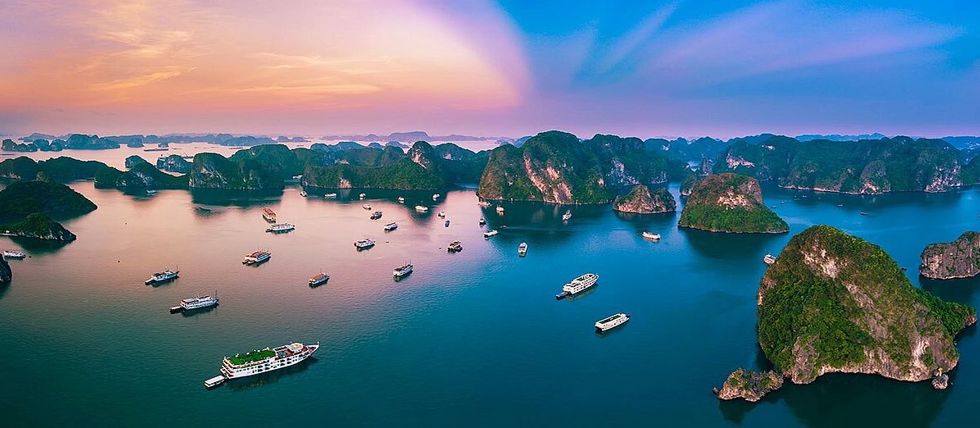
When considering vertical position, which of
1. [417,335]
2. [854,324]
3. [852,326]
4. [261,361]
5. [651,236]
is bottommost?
[651,236]

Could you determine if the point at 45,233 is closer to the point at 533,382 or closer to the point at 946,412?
the point at 533,382

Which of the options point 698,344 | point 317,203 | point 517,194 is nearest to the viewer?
point 698,344

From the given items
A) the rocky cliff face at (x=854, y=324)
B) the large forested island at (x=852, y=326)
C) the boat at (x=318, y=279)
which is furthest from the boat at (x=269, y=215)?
the large forested island at (x=852, y=326)

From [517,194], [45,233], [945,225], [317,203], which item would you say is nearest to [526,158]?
[517,194]

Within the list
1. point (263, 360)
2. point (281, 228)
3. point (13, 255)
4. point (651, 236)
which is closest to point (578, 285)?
point (263, 360)

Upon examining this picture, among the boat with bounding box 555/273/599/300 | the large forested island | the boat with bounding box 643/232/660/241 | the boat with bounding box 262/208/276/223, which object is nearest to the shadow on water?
the boat with bounding box 555/273/599/300

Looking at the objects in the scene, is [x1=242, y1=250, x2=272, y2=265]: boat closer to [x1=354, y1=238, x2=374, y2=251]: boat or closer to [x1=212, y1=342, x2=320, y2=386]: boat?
[x1=354, y1=238, x2=374, y2=251]: boat

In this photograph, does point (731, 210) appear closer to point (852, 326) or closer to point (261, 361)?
point (852, 326)
